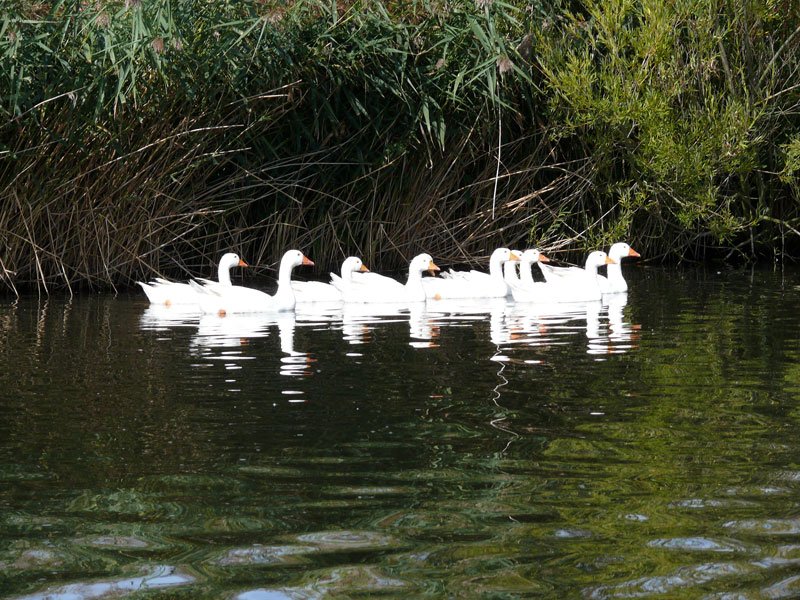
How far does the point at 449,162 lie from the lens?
18.5m

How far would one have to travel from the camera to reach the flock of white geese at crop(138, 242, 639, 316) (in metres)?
14.0

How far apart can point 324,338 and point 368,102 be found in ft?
20.5

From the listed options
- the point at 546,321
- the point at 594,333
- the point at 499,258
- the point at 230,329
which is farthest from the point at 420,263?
the point at 594,333

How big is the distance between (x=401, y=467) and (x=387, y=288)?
8.85 metres

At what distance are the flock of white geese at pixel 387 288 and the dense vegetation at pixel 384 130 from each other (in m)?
1.59

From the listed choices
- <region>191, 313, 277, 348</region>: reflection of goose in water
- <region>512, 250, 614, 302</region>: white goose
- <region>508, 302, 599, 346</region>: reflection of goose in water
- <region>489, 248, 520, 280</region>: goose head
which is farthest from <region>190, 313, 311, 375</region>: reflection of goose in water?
<region>489, 248, 520, 280</region>: goose head

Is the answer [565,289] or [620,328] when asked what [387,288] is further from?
[620,328]

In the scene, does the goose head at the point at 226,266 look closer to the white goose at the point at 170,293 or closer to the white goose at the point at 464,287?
the white goose at the point at 170,293

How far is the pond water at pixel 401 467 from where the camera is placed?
464cm

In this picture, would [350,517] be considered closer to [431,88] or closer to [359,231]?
[431,88]

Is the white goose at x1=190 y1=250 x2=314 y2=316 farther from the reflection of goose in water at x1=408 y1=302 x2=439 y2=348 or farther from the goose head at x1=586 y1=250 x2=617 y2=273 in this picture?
the goose head at x1=586 y1=250 x2=617 y2=273

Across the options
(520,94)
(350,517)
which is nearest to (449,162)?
(520,94)

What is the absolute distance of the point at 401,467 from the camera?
616 centimetres

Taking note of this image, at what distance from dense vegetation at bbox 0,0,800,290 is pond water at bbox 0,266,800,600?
4.11m
